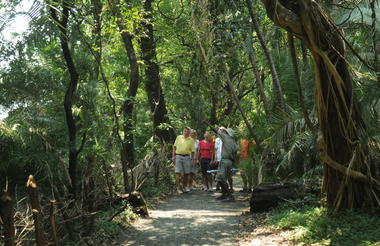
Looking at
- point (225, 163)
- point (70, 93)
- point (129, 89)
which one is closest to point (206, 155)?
point (225, 163)

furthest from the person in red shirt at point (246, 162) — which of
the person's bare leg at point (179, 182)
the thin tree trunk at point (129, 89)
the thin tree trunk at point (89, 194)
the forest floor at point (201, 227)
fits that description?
the thin tree trunk at point (89, 194)

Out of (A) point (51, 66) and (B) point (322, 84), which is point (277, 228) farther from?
→ (A) point (51, 66)

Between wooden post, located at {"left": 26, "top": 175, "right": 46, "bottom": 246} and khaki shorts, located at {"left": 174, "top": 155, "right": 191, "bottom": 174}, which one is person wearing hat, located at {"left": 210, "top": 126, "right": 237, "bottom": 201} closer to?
khaki shorts, located at {"left": 174, "top": 155, "right": 191, "bottom": 174}

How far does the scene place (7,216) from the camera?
14.8 feet

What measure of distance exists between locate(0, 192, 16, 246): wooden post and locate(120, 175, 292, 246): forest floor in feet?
9.52

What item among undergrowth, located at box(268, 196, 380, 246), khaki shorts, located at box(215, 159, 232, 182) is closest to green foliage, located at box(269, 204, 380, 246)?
undergrowth, located at box(268, 196, 380, 246)

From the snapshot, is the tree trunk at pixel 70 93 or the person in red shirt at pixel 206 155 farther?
the person in red shirt at pixel 206 155

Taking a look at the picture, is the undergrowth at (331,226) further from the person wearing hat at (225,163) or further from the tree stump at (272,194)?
the person wearing hat at (225,163)

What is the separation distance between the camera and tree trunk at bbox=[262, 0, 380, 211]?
6.89m

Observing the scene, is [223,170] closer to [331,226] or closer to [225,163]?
[225,163]

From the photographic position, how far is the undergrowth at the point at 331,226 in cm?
627

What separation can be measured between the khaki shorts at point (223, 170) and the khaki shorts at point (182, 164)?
1.60 m

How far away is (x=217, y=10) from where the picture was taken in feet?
30.5

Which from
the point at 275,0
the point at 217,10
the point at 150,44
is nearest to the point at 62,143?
the point at 217,10
